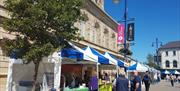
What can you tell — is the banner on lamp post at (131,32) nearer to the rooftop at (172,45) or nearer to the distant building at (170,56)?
the distant building at (170,56)

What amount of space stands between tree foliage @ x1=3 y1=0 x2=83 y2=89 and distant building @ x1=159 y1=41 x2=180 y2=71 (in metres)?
92.1

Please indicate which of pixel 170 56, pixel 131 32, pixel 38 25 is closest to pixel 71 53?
pixel 38 25

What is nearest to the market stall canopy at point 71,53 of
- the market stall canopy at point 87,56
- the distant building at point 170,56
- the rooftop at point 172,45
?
the market stall canopy at point 87,56

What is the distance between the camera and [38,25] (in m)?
12.3

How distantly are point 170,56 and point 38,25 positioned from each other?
95.8 m

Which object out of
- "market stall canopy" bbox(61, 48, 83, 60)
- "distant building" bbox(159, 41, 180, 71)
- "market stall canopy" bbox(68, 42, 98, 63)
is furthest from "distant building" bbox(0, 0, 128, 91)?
"distant building" bbox(159, 41, 180, 71)

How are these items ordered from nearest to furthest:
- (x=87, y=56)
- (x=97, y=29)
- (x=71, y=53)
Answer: (x=71, y=53)
(x=87, y=56)
(x=97, y=29)

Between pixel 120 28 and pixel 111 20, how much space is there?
22.1 ft

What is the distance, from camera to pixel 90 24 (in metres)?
33.4

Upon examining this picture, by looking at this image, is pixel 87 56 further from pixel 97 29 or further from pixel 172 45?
pixel 172 45

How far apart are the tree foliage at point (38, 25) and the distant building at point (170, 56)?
92.1 metres

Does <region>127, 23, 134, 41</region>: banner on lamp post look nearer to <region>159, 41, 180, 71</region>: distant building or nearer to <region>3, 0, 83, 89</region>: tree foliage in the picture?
<region>3, 0, 83, 89</region>: tree foliage

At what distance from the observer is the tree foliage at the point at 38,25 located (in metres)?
12.1

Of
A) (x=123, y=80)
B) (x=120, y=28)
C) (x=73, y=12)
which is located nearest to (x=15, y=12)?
(x=73, y=12)
